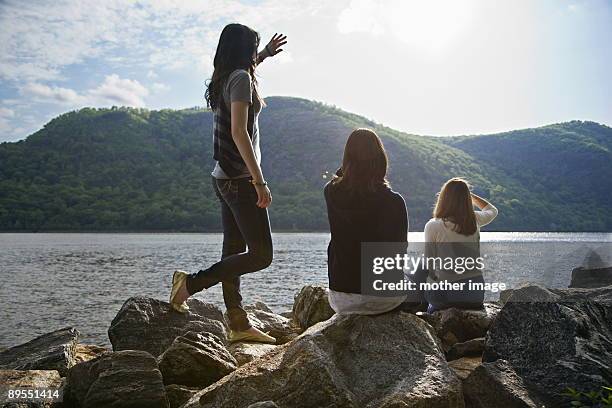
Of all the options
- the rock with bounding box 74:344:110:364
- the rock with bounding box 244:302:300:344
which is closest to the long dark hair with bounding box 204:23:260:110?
the rock with bounding box 244:302:300:344

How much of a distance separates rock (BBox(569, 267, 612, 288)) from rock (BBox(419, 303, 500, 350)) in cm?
555

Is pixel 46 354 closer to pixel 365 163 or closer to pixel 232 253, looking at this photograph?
pixel 232 253

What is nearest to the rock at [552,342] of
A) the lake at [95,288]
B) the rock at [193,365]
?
the rock at [193,365]

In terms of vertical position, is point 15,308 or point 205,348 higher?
point 205,348

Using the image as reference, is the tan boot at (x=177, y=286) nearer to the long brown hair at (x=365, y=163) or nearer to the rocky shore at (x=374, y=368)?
the rocky shore at (x=374, y=368)

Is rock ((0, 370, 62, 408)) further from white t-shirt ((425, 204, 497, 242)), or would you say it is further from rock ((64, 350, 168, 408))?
white t-shirt ((425, 204, 497, 242))

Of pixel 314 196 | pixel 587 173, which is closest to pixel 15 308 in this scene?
pixel 314 196

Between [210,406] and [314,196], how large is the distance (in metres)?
98.5

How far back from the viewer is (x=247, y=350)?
19.3ft

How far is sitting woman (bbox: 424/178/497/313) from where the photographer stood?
659cm

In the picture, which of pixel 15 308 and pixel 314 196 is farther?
pixel 314 196

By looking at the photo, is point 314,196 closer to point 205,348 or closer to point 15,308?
point 15,308

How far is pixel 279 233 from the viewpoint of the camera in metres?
97.1

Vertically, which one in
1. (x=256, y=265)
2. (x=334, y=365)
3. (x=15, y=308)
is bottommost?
(x=15, y=308)
